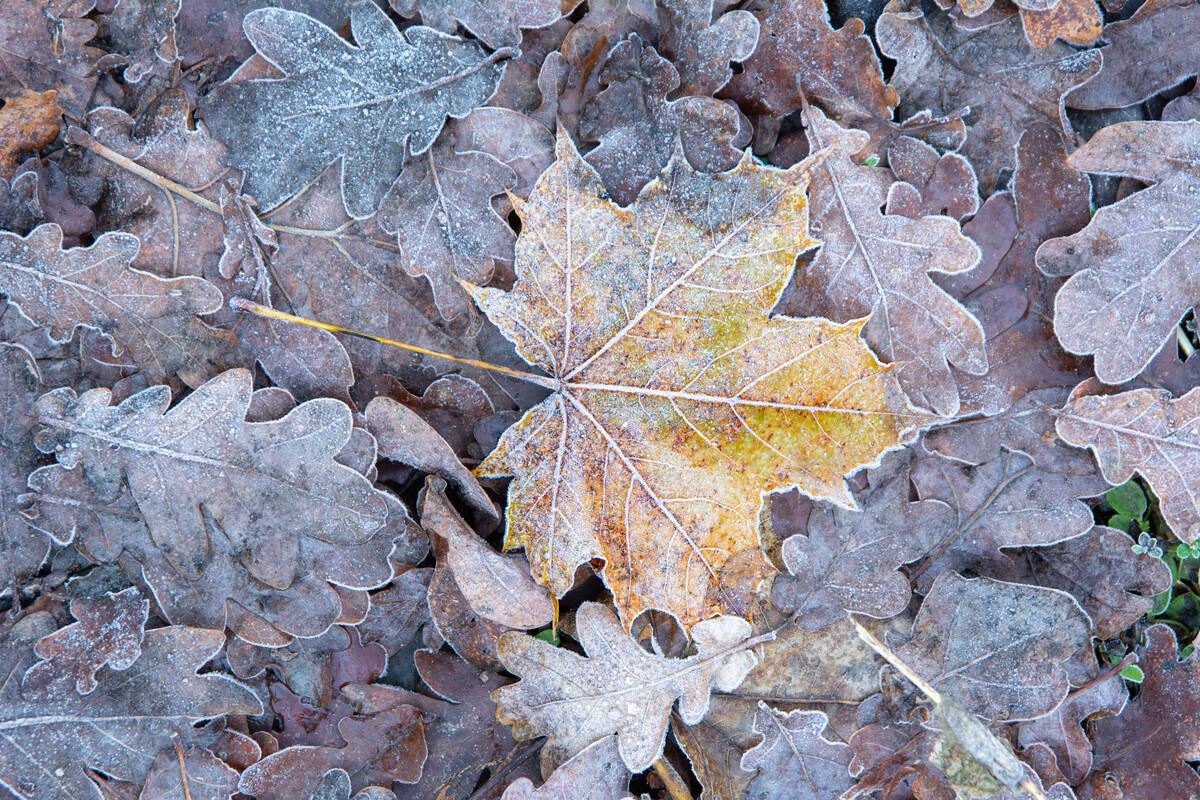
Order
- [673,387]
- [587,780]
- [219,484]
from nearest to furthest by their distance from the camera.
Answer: [673,387] → [219,484] → [587,780]

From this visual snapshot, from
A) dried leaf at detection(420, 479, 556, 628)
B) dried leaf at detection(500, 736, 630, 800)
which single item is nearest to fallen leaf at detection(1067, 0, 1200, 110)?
dried leaf at detection(420, 479, 556, 628)

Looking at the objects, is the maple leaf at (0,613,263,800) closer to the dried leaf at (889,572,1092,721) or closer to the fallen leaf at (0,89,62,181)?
the fallen leaf at (0,89,62,181)

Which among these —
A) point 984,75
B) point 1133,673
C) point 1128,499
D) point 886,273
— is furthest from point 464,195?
point 1133,673

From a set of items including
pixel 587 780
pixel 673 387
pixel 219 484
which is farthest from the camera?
pixel 587 780

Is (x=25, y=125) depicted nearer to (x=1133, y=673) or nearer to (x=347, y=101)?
(x=347, y=101)

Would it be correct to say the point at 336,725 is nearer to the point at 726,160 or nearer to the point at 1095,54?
the point at 726,160

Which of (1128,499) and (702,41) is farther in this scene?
(1128,499)
